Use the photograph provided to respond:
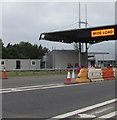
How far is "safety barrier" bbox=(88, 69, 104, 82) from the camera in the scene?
52.6ft

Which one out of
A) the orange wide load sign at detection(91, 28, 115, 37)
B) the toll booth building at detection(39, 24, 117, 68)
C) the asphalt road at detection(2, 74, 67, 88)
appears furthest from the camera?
the toll booth building at detection(39, 24, 117, 68)

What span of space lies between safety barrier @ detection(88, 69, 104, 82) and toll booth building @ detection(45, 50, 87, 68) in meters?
26.6

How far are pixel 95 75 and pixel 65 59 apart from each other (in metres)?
28.4

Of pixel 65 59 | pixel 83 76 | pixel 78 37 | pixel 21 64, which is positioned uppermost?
pixel 78 37

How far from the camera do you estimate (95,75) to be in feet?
54.4

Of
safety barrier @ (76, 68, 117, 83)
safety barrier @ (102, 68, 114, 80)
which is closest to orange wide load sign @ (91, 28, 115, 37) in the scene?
safety barrier @ (76, 68, 117, 83)

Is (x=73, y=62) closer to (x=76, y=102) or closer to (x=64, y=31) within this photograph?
(x=64, y=31)

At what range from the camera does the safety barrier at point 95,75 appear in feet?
52.6

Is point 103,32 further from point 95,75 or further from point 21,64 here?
point 95,75

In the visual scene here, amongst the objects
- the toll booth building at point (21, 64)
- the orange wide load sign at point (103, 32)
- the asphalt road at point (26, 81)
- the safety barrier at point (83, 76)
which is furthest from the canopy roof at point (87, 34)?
the safety barrier at point (83, 76)

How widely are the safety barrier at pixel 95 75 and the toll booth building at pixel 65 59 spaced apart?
1047 inches

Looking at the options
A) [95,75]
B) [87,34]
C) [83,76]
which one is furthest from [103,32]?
[83,76]

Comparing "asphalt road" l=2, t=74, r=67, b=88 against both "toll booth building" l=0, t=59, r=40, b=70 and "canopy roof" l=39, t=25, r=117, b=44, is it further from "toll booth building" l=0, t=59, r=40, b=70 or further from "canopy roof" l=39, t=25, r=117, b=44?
"toll booth building" l=0, t=59, r=40, b=70

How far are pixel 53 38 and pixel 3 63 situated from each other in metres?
9.98
